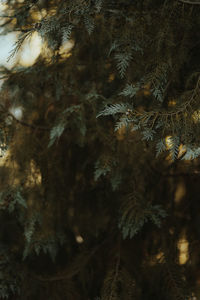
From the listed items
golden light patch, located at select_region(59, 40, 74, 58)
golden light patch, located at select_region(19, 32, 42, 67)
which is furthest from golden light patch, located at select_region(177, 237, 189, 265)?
golden light patch, located at select_region(19, 32, 42, 67)

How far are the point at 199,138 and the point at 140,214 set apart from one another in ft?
2.42

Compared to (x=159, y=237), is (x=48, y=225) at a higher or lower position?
higher

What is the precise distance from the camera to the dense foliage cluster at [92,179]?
7.06ft

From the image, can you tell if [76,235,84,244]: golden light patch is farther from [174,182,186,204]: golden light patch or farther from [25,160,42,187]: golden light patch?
[174,182,186,204]: golden light patch

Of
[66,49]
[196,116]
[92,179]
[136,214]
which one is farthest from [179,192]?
[66,49]

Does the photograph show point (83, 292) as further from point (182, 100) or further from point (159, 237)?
point (182, 100)

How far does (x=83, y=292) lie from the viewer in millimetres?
2594

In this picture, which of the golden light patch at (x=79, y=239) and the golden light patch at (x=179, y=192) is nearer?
the golden light patch at (x=179, y=192)

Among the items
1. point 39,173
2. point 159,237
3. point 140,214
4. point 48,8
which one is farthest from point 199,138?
point 48,8

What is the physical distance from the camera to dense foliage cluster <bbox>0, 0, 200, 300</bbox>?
2152 millimetres

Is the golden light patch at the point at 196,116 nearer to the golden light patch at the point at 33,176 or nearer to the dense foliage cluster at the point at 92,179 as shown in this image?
the dense foliage cluster at the point at 92,179

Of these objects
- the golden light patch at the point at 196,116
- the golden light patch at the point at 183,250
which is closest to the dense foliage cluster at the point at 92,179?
the golden light patch at the point at 183,250

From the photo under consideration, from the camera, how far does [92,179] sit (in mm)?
2625

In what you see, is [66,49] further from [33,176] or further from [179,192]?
[179,192]
